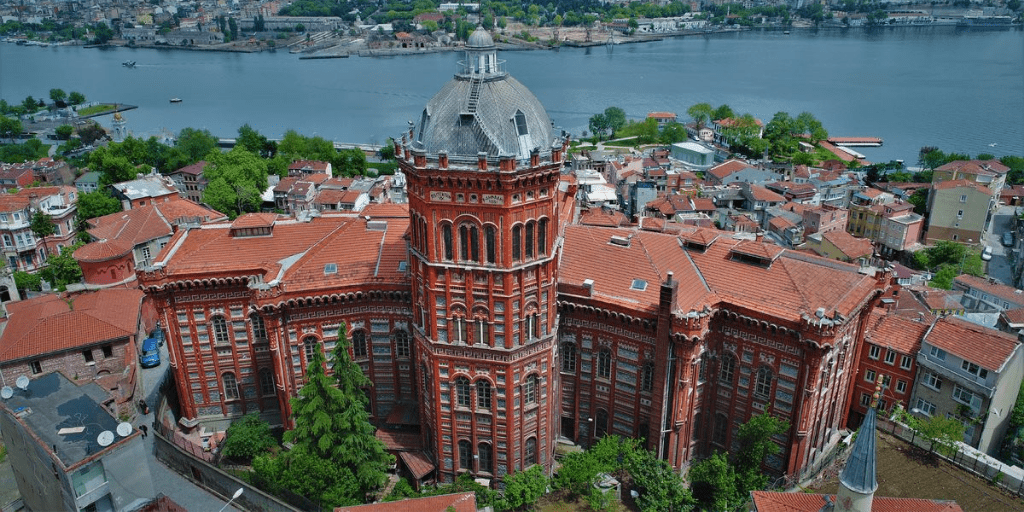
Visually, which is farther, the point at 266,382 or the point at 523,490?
the point at 266,382

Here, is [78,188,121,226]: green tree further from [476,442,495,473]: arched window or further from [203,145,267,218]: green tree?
[476,442,495,473]: arched window

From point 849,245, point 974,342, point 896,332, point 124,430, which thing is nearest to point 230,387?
point 124,430

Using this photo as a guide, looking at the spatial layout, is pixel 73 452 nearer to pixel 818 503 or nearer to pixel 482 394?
pixel 482 394

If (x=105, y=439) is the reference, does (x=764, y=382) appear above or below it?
below

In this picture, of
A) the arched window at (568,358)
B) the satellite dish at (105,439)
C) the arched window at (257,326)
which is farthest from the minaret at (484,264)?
the satellite dish at (105,439)

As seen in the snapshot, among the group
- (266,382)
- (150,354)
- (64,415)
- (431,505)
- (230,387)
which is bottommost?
(150,354)

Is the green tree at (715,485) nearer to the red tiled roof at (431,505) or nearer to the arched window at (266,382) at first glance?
the red tiled roof at (431,505)
